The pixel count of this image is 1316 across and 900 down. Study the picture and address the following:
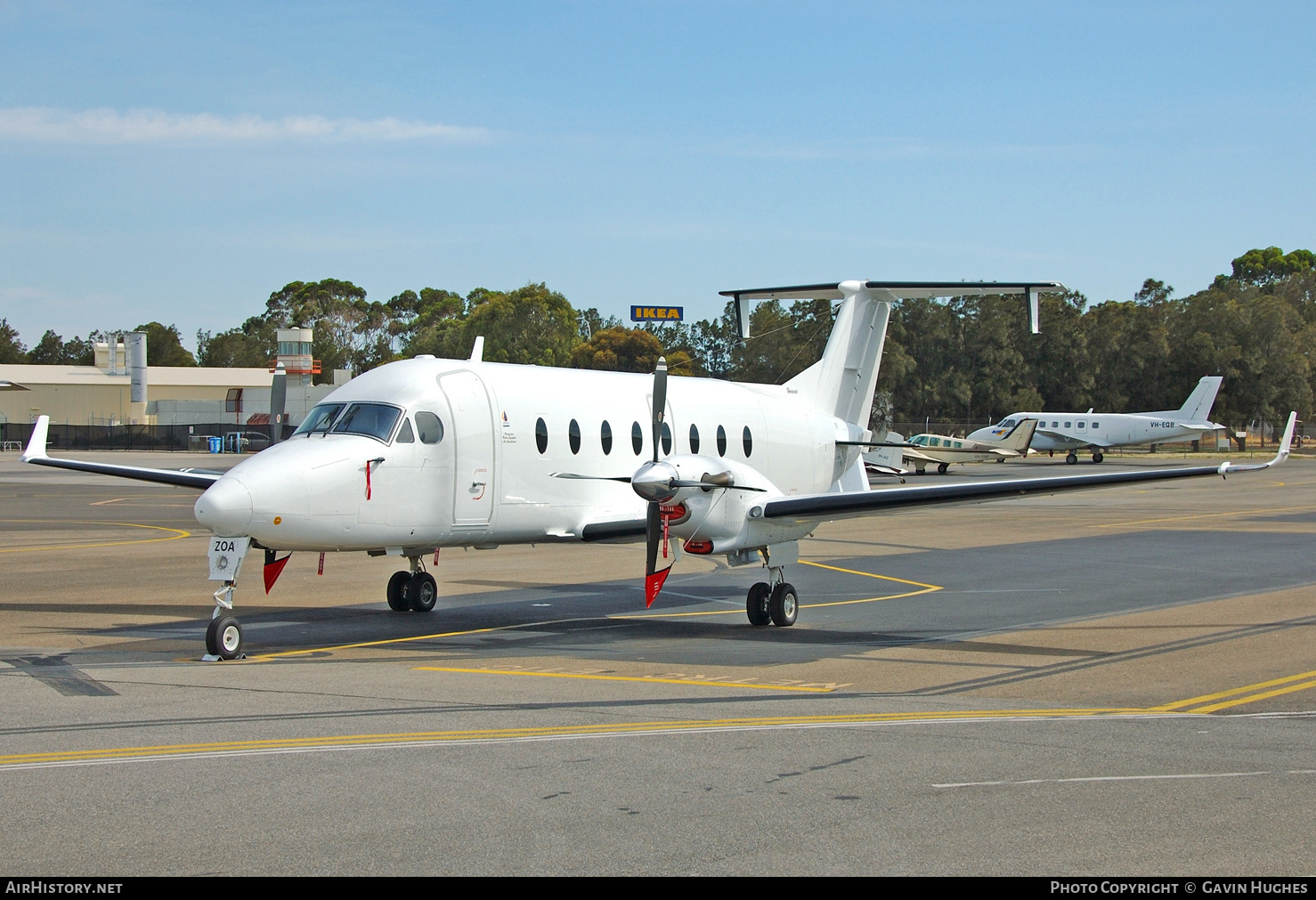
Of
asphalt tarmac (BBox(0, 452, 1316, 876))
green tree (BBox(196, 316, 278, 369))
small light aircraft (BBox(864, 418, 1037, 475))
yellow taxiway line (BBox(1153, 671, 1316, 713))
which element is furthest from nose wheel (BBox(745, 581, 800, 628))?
green tree (BBox(196, 316, 278, 369))

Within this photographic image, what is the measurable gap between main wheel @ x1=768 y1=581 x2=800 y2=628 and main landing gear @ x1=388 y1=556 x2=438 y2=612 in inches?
202

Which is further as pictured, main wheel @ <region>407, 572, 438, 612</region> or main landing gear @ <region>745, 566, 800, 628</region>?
main wheel @ <region>407, 572, 438, 612</region>

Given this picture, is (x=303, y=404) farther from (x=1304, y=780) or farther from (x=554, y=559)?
(x=1304, y=780)

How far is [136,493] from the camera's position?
1944 inches

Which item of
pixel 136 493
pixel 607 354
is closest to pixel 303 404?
pixel 607 354

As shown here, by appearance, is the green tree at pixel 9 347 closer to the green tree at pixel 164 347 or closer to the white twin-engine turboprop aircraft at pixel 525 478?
the green tree at pixel 164 347

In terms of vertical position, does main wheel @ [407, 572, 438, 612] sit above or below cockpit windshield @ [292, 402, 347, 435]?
below

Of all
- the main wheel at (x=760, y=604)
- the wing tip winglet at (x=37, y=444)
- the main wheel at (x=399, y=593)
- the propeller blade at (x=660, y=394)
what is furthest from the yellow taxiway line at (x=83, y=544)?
the main wheel at (x=760, y=604)

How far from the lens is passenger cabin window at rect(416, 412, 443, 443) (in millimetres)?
14750

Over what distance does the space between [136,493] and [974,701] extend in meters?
45.7

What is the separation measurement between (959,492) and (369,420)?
7236 millimetres

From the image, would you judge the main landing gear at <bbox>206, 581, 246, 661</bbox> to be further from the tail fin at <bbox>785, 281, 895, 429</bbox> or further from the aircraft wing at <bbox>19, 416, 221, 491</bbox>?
the tail fin at <bbox>785, 281, 895, 429</bbox>

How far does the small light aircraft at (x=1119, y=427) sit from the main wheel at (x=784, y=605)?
61713mm

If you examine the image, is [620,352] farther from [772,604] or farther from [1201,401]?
[772,604]
